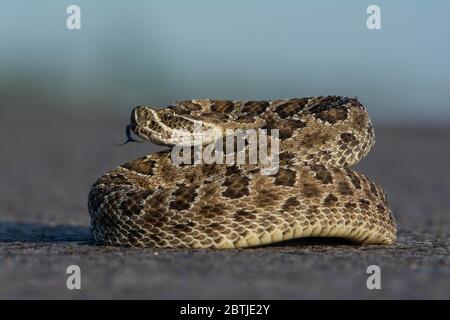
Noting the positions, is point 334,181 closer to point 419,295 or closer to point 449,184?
point 419,295

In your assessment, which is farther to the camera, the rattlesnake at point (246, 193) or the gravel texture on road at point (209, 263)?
the rattlesnake at point (246, 193)

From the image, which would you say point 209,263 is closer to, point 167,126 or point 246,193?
point 246,193

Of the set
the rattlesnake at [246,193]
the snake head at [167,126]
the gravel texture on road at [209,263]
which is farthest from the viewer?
the snake head at [167,126]

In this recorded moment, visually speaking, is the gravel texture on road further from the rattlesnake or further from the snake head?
the snake head

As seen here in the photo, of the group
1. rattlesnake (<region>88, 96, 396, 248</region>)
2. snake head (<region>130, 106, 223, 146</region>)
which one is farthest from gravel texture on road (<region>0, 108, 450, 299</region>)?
snake head (<region>130, 106, 223, 146</region>)

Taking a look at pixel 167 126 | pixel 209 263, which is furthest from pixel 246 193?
pixel 167 126

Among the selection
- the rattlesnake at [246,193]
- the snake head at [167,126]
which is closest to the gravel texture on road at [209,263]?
the rattlesnake at [246,193]

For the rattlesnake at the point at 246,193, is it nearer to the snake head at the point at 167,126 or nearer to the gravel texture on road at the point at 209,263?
the snake head at the point at 167,126
